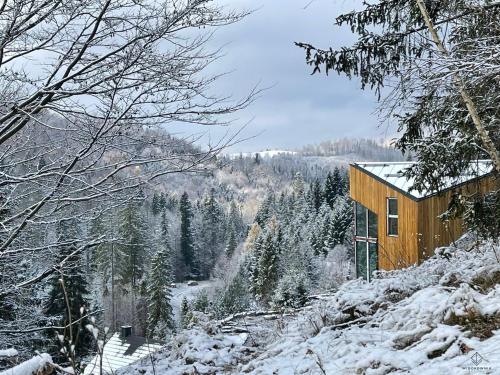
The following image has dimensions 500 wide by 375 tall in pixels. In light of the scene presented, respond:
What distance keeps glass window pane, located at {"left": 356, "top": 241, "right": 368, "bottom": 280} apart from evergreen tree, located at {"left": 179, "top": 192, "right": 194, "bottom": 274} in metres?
48.6

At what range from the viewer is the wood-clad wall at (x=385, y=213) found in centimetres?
1394

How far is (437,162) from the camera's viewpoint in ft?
19.2

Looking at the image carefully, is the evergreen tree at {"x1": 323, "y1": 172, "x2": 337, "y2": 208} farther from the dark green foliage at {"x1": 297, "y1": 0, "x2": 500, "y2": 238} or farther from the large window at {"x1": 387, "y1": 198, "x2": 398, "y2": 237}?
the dark green foliage at {"x1": 297, "y1": 0, "x2": 500, "y2": 238}

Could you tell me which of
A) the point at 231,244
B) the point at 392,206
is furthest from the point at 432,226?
the point at 231,244

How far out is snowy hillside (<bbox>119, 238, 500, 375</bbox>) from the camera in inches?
98.4

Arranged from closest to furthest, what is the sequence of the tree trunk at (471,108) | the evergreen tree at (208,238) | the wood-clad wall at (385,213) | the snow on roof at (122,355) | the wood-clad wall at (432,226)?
1. the snow on roof at (122,355)
2. the tree trunk at (471,108)
3. the wood-clad wall at (432,226)
4. the wood-clad wall at (385,213)
5. the evergreen tree at (208,238)

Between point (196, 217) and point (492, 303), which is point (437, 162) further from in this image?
point (196, 217)

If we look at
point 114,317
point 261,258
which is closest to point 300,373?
point 261,258

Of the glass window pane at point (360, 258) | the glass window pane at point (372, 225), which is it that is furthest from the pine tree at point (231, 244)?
the glass window pane at point (372, 225)

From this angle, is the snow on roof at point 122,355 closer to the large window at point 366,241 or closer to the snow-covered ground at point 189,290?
the large window at point 366,241

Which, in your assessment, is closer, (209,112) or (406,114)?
(209,112)

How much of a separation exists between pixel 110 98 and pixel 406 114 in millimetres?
3776

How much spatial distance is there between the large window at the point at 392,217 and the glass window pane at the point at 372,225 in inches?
25.0
